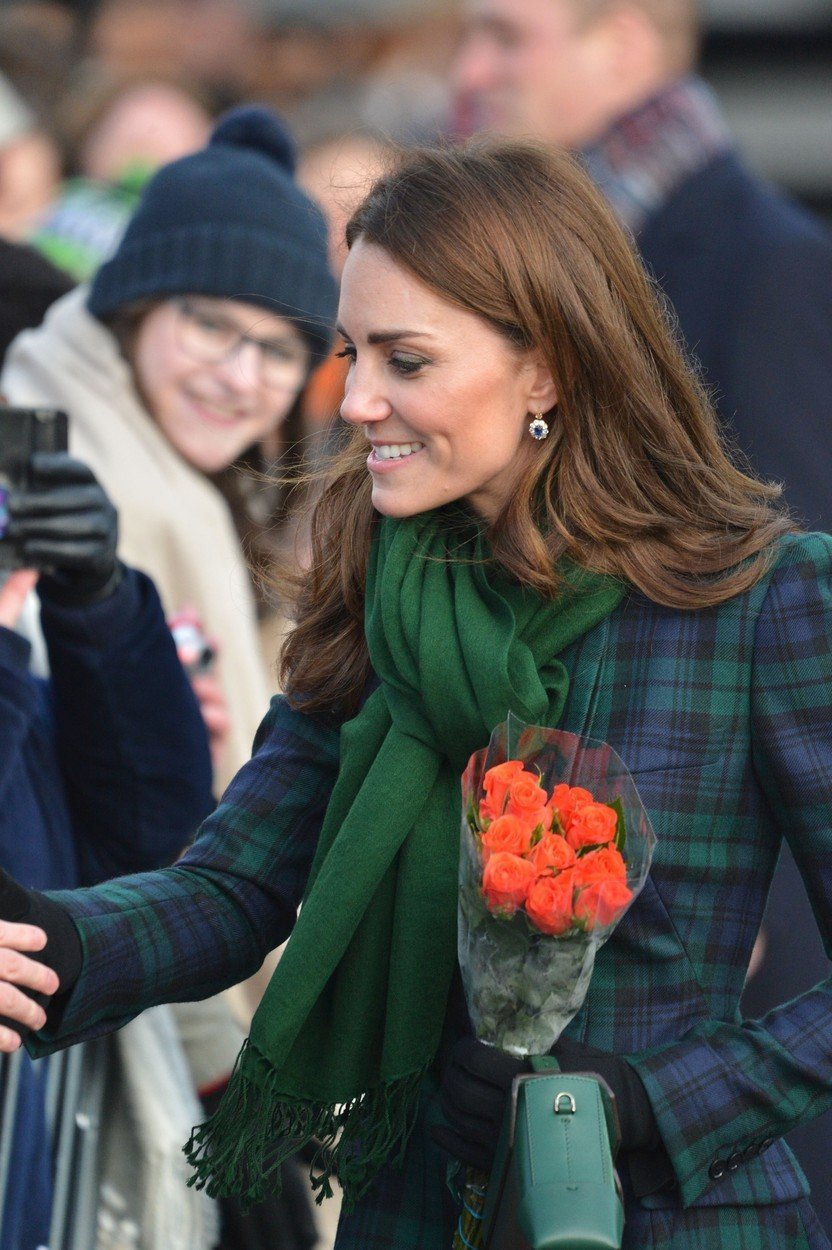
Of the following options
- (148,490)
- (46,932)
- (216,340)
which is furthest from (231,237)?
(46,932)

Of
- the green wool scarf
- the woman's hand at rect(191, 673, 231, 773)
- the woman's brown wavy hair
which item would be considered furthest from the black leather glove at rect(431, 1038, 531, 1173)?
the woman's hand at rect(191, 673, 231, 773)

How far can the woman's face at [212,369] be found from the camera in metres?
4.30

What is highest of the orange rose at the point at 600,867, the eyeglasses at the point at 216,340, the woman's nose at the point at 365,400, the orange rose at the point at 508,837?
the eyeglasses at the point at 216,340

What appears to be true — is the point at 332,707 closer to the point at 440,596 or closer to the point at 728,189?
the point at 440,596

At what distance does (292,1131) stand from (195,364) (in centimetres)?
232

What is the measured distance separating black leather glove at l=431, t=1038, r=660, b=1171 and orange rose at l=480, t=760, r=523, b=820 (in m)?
0.28

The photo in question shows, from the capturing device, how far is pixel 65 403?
4223 millimetres

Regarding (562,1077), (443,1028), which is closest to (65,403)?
(443,1028)

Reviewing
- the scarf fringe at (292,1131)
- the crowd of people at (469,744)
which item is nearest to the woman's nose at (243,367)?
the crowd of people at (469,744)

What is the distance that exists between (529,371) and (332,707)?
0.54 meters

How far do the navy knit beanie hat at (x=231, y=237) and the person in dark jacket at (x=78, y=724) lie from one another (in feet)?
3.55

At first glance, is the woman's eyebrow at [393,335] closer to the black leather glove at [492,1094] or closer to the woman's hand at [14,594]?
the black leather glove at [492,1094]

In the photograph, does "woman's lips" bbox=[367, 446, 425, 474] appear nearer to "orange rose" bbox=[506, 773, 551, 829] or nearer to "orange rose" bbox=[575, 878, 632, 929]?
"orange rose" bbox=[506, 773, 551, 829]

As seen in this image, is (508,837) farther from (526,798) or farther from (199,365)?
(199,365)
